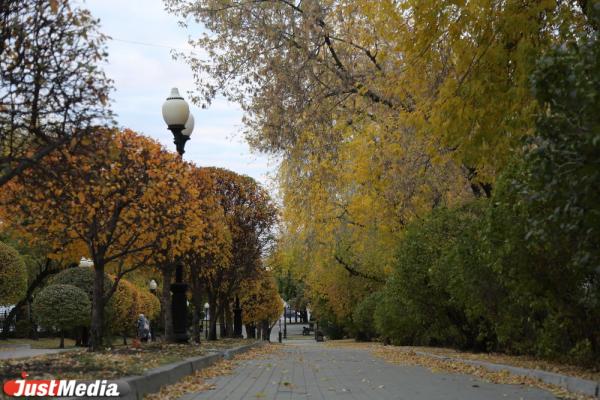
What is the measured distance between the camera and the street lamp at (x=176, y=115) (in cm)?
1527

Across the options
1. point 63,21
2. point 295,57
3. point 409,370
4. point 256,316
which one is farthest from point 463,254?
point 256,316

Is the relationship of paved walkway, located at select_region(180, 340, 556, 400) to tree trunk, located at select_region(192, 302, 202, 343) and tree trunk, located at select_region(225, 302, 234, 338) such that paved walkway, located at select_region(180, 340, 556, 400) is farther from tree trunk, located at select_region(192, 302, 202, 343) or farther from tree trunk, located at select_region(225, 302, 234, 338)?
tree trunk, located at select_region(225, 302, 234, 338)

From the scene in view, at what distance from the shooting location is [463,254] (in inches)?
568

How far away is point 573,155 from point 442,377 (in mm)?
6597

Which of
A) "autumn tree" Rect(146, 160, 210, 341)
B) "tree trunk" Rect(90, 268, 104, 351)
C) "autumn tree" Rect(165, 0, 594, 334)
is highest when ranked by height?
"autumn tree" Rect(165, 0, 594, 334)

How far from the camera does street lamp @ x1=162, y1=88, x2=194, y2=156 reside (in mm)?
15266

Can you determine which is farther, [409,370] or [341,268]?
[341,268]

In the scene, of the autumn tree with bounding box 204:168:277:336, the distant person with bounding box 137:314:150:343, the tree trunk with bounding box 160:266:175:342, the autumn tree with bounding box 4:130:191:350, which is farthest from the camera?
the distant person with bounding box 137:314:150:343

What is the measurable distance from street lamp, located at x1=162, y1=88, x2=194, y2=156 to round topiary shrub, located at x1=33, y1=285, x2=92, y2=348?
62.7ft

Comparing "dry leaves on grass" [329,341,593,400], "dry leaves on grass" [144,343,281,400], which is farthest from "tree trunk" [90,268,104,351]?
"dry leaves on grass" [329,341,593,400]

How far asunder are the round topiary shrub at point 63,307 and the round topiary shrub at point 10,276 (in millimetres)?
1165

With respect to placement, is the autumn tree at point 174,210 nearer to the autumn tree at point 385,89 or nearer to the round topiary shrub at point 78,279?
the autumn tree at point 385,89

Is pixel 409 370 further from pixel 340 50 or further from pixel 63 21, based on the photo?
pixel 63 21

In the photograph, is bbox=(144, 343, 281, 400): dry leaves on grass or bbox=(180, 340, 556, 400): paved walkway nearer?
bbox=(144, 343, 281, 400): dry leaves on grass
